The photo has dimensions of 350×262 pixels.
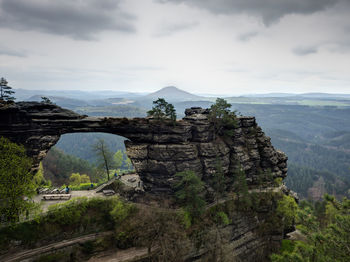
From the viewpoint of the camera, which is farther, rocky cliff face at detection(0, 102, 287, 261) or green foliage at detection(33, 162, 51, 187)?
green foliage at detection(33, 162, 51, 187)

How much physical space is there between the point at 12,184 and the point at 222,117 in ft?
121

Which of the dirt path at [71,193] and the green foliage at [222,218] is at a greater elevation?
the dirt path at [71,193]

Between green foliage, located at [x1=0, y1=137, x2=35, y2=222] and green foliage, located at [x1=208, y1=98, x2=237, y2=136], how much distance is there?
3286 cm

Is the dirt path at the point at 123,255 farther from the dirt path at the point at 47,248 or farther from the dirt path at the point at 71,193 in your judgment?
the dirt path at the point at 71,193

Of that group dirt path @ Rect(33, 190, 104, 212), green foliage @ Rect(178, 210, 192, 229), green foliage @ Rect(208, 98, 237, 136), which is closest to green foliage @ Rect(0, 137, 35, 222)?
dirt path @ Rect(33, 190, 104, 212)

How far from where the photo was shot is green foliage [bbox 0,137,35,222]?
2427 cm

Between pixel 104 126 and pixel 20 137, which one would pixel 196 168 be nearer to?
pixel 104 126

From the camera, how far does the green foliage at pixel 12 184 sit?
24266 mm

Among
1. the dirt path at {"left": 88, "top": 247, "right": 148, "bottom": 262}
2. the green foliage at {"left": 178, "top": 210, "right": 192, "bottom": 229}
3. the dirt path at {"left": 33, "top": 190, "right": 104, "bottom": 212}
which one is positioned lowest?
the dirt path at {"left": 88, "top": 247, "right": 148, "bottom": 262}

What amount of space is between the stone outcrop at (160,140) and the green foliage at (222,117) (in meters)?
1.41

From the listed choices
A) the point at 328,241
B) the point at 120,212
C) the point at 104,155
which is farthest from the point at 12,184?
the point at 328,241

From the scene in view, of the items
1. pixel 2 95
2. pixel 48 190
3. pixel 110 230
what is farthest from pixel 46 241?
pixel 2 95

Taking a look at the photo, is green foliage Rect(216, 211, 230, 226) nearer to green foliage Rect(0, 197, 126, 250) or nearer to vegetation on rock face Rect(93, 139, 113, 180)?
green foliage Rect(0, 197, 126, 250)

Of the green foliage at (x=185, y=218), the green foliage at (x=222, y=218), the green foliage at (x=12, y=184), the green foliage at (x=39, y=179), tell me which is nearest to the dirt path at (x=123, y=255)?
the green foliage at (x=185, y=218)
